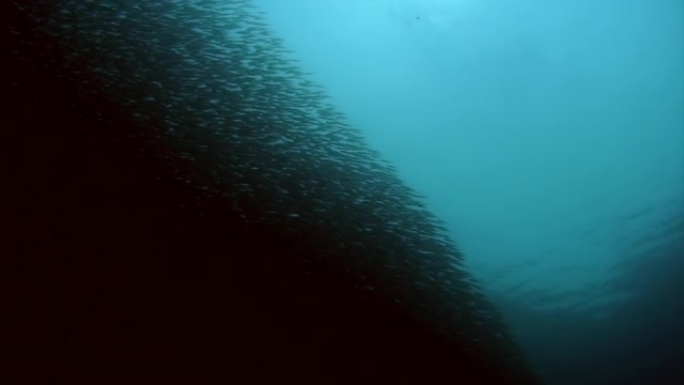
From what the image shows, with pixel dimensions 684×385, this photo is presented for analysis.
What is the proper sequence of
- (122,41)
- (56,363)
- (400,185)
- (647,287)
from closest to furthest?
(122,41) < (56,363) < (400,185) < (647,287)

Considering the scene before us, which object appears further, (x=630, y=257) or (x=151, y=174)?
(x=630, y=257)

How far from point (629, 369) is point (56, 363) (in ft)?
40.2

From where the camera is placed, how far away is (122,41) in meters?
3.98

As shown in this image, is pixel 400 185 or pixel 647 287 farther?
pixel 647 287

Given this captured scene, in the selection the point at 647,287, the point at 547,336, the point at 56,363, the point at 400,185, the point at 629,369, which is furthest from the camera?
the point at 629,369

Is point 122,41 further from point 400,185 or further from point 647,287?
point 647,287

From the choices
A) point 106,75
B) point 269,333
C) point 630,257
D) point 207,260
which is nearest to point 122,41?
point 106,75

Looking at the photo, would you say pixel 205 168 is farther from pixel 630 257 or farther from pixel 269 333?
pixel 630 257

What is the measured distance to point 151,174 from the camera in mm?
4543

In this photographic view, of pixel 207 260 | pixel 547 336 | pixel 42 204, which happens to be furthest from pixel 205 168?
pixel 547 336

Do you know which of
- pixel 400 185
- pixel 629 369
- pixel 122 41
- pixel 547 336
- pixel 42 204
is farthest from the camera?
pixel 629 369

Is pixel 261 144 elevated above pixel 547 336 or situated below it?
above

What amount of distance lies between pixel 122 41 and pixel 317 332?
3.36 meters

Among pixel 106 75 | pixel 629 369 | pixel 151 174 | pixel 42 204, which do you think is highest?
pixel 106 75
